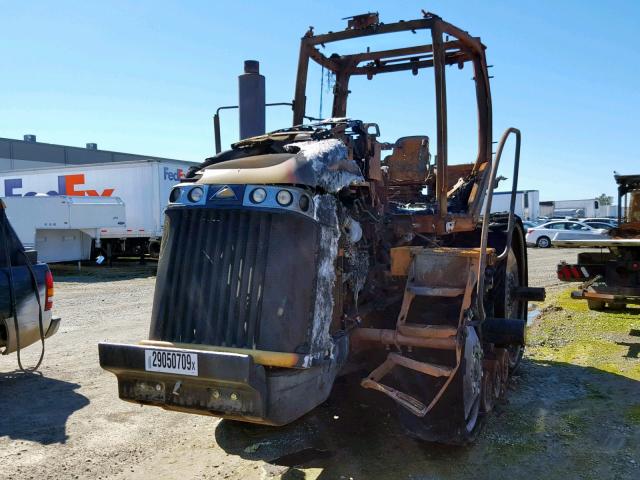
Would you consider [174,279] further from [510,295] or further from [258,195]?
[510,295]

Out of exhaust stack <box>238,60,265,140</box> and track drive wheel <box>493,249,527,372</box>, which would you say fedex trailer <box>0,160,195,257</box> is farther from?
track drive wheel <box>493,249,527,372</box>

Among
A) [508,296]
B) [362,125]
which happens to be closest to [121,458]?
[362,125]

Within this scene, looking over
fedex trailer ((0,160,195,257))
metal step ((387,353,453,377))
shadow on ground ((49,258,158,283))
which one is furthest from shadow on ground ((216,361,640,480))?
fedex trailer ((0,160,195,257))

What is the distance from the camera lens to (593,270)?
8.58 meters

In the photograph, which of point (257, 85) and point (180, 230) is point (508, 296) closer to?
point (257, 85)

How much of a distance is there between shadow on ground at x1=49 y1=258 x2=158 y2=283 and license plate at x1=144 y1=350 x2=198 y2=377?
499 inches

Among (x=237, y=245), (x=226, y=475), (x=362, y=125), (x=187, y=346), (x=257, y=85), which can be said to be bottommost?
(x=226, y=475)

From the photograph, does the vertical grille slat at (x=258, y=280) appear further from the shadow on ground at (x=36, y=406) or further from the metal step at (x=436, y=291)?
the shadow on ground at (x=36, y=406)

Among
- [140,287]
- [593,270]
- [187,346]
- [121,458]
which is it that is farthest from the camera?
[140,287]

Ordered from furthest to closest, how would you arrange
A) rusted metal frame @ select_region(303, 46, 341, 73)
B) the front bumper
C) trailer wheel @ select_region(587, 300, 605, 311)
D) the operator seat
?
trailer wheel @ select_region(587, 300, 605, 311) → the operator seat → rusted metal frame @ select_region(303, 46, 341, 73) → the front bumper

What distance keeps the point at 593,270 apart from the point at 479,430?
5.52 meters

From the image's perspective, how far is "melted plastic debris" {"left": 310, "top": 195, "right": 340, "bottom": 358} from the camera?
10.2 ft

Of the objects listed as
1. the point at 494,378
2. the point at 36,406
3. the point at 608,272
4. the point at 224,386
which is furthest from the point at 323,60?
the point at 608,272

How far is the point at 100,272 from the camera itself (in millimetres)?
16625
